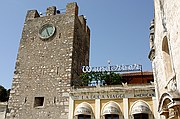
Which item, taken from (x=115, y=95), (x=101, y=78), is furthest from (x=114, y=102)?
(x=101, y=78)

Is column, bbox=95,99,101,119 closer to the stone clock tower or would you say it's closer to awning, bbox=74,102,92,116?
awning, bbox=74,102,92,116

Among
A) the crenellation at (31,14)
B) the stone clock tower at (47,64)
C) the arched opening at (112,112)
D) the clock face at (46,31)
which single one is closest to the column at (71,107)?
the stone clock tower at (47,64)

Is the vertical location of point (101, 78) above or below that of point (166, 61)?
above

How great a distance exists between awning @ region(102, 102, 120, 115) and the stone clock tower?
10.8 feet

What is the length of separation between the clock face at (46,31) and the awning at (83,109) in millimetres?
8046

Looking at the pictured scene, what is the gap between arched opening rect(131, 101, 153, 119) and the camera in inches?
647

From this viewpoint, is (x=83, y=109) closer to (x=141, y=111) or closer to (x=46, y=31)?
(x=141, y=111)

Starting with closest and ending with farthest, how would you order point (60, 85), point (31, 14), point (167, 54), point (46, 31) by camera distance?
point (167, 54) → point (60, 85) → point (46, 31) → point (31, 14)

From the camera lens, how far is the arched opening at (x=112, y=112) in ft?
55.1

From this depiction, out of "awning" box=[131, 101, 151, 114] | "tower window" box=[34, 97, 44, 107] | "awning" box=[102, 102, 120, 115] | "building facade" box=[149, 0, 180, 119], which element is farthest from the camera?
"tower window" box=[34, 97, 44, 107]

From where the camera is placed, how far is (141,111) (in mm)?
16312

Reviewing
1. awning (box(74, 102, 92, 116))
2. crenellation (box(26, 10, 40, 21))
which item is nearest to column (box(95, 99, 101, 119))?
awning (box(74, 102, 92, 116))

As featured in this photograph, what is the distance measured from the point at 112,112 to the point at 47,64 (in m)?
7.83

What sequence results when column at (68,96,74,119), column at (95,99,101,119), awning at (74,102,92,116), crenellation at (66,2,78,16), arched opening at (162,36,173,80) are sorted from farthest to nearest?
crenellation at (66,2,78,16), column at (68,96,74,119), column at (95,99,101,119), awning at (74,102,92,116), arched opening at (162,36,173,80)
